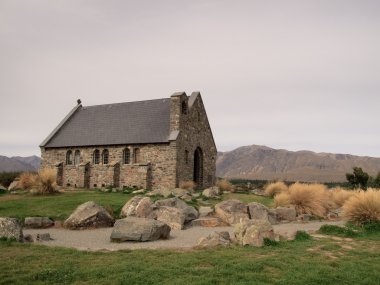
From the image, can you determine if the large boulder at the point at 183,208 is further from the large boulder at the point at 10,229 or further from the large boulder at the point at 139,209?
the large boulder at the point at 10,229

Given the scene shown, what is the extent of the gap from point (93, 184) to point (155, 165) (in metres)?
7.40

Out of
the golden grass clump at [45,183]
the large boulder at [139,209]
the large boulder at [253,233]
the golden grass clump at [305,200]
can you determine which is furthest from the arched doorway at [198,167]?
the large boulder at [253,233]

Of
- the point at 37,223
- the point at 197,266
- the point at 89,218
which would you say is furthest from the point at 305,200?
the point at 37,223

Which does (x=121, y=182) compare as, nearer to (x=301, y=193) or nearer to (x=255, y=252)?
(x=301, y=193)

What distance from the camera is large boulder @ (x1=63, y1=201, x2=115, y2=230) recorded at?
1700 centimetres

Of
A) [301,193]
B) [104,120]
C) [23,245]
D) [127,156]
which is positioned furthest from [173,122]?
[23,245]

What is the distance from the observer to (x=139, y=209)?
18.6 m

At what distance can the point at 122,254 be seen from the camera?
10656 millimetres

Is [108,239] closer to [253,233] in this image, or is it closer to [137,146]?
[253,233]

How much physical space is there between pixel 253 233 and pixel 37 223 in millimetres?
10951

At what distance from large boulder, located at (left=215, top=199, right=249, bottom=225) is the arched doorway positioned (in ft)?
55.0

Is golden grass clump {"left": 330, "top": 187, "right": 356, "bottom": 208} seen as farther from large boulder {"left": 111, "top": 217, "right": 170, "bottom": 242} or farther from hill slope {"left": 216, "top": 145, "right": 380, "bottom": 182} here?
hill slope {"left": 216, "top": 145, "right": 380, "bottom": 182}

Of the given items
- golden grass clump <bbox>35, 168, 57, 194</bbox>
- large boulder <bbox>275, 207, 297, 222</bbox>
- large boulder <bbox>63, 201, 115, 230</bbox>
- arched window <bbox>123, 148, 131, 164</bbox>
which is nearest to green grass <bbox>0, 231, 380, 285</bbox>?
large boulder <bbox>63, 201, 115, 230</bbox>

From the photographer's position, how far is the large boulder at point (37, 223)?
58.5 feet
